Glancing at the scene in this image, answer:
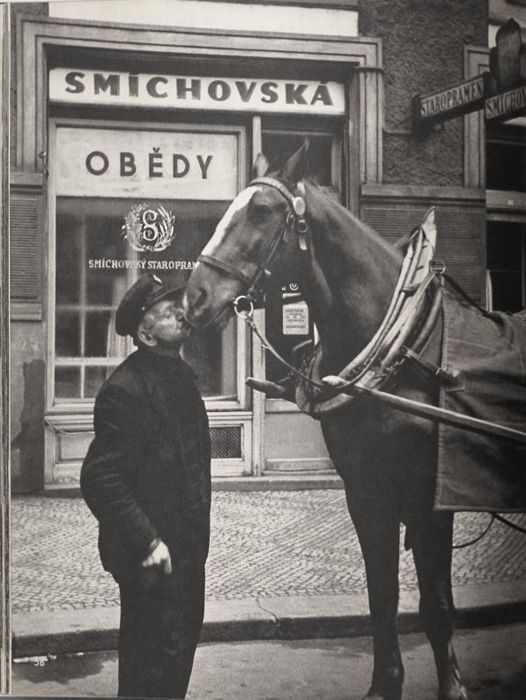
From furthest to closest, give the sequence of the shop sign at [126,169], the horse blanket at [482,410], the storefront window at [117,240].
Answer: the shop sign at [126,169], the storefront window at [117,240], the horse blanket at [482,410]

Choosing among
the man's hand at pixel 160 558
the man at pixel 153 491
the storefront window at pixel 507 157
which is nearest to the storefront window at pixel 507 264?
the storefront window at pixel 507 157

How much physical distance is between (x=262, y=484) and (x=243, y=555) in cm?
33

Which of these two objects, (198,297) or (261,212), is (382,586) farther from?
(261,212)

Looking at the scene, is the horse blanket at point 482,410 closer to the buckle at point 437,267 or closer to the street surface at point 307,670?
the buckle at point 437,267

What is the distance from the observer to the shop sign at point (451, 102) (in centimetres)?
302

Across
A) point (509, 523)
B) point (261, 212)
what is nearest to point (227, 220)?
point (261, 212)

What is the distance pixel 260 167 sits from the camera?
281cm

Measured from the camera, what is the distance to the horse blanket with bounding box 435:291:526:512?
2637 millimetres

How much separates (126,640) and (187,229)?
1613 millimetres

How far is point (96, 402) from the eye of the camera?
2.84m

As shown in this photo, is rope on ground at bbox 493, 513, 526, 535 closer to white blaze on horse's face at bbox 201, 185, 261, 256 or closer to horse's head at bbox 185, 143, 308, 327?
horse's head at bbox 185, 143, 308, 327

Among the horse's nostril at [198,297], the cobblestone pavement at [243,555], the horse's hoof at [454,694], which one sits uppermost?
the horse's nostril at [198,297]

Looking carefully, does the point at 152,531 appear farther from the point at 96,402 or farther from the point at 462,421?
the point at 462,421

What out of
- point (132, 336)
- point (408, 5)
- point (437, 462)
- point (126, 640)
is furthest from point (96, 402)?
point (408, 5)
